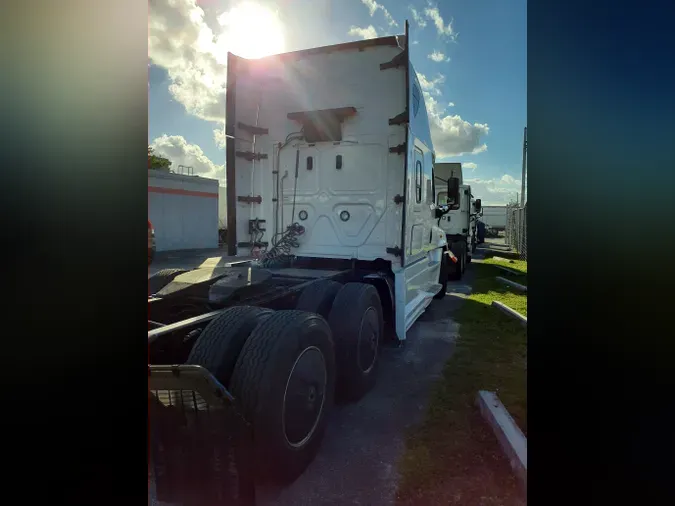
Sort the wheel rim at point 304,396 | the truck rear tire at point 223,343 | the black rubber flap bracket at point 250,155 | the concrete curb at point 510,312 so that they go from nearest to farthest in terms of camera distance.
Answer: the truck rear tire at point 223,343 < the wheel rim at point 304,396 < the black rubber flap bracket at point 250,155 < the concrete curb at point 510,312

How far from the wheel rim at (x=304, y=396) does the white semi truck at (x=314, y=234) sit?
0.04 feet

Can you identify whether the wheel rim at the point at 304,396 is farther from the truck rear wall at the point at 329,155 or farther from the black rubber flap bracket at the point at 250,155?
the black rubber flap bracket at the point at 250,155

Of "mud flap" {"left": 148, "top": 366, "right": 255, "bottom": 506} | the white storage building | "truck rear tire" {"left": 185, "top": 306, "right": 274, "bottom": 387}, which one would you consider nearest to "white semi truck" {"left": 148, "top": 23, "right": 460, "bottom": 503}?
"truck rear tire" {"left": 185, "top": 306, "right": 274, "bottom": 387}

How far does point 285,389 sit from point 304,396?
11.2 inches

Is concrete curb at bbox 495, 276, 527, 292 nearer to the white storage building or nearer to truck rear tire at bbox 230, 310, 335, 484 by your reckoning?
truck rear tire at bbox 230, 310, 335, 484

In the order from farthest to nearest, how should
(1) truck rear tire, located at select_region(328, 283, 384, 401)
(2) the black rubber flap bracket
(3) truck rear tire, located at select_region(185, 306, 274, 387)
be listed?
(2) the black rubber flap bracket < (1) truck rear tire, located at select_region(328, 283, 384, 401) < (3) truck rear tire, located at select_region(185, 306, 274, 387)

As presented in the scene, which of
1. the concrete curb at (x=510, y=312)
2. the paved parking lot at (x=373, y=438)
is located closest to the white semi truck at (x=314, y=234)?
the paved parking lot at (x=373, y=438)

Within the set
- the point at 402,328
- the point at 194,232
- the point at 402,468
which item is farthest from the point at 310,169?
the point at 194,232

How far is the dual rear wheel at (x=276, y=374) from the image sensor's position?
Answer: 2477 millimetres

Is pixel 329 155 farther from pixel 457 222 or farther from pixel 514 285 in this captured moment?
pixel 457 222

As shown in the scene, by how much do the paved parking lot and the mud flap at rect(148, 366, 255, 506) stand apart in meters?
0.46

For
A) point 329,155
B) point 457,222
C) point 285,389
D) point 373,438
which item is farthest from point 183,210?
point 285,389

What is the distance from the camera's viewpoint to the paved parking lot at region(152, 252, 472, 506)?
8.93ft
